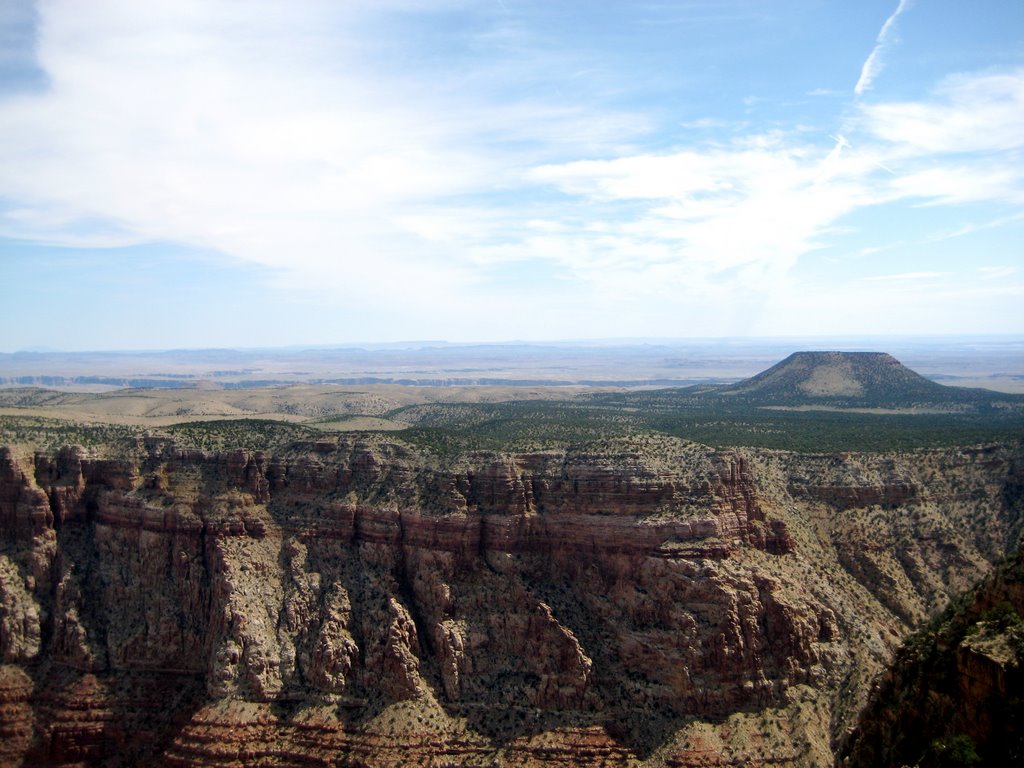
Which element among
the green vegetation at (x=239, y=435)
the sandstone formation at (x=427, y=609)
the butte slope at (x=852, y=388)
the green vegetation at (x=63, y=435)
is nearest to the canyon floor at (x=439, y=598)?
the sandstone formation at (x=427, y=609)

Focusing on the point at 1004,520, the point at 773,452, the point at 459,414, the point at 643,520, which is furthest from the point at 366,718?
the point at 459,414

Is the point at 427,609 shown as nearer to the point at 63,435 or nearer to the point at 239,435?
the point at 239,435

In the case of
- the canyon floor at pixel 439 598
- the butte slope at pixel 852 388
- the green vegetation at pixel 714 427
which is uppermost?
the butte slope at pixel 852 388

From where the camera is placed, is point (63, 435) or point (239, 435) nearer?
point (239, 435)

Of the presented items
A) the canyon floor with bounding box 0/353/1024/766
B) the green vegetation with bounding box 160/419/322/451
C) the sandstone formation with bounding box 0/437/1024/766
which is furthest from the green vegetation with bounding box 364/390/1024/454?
the green vegetation with bounding box 160/419/322/451

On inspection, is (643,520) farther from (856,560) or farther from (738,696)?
(856,560)

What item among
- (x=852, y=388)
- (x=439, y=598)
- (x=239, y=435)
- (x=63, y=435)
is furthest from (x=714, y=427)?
(x=63, y=435)

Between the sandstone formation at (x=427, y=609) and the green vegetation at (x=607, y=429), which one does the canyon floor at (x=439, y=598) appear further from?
the green vegetation at (x=607, y=429)
